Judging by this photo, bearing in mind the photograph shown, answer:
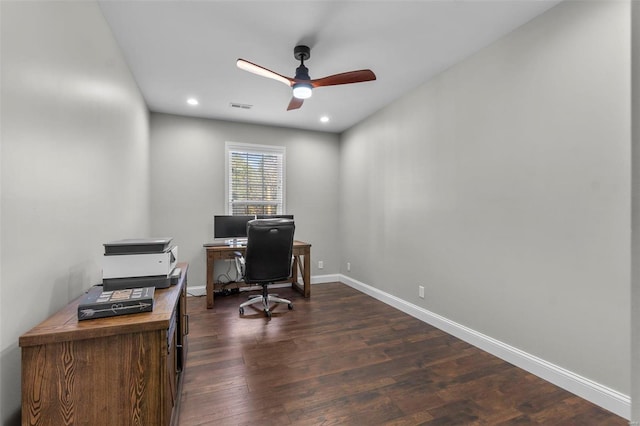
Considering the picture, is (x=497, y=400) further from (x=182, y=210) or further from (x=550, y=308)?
(x=182, y=210)

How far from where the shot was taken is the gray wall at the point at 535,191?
1715 millimetres

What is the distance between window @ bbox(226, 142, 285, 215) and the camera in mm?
4441

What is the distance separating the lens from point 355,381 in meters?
1.99

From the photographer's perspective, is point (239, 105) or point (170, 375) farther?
point (239, 105)

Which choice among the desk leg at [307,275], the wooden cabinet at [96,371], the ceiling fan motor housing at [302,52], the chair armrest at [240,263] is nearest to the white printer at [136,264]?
the wooden cabinet at [96,371]

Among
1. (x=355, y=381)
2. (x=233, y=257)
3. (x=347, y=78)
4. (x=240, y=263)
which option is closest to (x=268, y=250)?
(x=240, y=263)

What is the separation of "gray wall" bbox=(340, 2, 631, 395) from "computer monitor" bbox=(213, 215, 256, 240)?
235 centimetres

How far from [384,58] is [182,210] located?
3.37 m

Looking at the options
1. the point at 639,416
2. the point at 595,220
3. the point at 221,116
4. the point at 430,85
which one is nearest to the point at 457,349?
the point at 595,220

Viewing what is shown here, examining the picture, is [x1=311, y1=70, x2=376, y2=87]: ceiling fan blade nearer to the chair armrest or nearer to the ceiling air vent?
the ceiling air vent

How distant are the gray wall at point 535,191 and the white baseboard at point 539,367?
5 cm

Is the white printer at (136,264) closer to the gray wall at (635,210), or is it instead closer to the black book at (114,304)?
the black book at (114,304)

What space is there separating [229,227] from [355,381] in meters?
2.78

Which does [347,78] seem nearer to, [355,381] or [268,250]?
[268,250]
